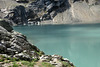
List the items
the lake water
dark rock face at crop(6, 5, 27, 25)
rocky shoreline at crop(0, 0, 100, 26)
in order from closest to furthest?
the lake water, dark rock face at crop(6, 5, 27, 25), rocky shoreline at crop(0, 0, 100, 26)

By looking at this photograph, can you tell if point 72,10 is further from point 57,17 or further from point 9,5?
point 9,5

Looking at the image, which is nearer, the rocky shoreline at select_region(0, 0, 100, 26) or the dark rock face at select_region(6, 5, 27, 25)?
the dark rock face at select_region(6, 5, 27, 25)

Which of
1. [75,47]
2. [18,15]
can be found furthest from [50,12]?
[75,47]

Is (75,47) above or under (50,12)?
under

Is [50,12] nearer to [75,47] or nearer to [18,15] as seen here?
[18,15]

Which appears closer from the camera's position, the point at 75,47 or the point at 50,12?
the point at 75,47

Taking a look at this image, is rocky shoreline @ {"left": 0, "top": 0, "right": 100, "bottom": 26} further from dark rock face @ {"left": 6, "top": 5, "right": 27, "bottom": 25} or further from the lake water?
the lake water

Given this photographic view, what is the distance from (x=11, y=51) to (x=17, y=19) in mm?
163152

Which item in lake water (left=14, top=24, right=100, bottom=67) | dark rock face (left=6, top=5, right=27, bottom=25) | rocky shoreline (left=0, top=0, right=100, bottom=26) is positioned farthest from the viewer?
rocky shoreline (left=0, top=0, right=100, bottom=26)

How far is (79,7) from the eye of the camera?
612ft

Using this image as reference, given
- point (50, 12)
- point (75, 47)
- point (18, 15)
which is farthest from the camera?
point (50, 12)

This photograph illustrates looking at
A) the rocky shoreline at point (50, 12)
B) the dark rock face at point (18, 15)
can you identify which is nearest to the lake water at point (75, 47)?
the rocky shoreline at point (50, 12)

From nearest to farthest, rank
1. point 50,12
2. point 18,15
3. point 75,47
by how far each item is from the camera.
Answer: point 75,47
point 18,15
point 50,12

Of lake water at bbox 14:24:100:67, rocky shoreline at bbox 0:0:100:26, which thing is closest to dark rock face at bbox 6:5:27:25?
rocky shoreline at bbox 0:0:100:26
